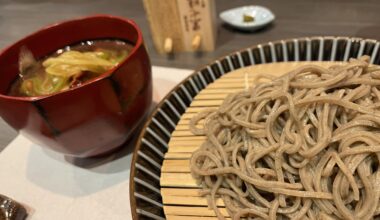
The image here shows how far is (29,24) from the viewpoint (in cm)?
203

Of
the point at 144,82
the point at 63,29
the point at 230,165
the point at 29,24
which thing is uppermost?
the point at 63,29


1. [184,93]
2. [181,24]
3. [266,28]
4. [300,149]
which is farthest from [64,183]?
[266,28]

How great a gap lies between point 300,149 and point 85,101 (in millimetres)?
492

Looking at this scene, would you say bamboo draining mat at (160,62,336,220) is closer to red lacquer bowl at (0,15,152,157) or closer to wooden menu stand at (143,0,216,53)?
red lacquer bowl at (0,15,152,157)

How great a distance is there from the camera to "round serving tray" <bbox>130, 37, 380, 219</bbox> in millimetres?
785

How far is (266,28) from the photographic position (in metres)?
1.61

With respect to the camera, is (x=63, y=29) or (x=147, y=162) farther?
(x=63, y=29)

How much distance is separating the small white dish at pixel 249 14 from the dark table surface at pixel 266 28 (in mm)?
33

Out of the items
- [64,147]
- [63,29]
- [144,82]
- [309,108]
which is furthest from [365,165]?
[63,29]

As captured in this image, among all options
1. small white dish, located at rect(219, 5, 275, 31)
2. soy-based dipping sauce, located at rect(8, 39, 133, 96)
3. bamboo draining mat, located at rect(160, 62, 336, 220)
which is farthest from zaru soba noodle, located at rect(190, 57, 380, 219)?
small white dish, located at rect(219, 5, 275, 31)

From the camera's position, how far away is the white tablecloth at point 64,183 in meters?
0.86

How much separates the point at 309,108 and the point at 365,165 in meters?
0.17

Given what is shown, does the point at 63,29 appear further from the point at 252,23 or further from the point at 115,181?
the point at 252,23

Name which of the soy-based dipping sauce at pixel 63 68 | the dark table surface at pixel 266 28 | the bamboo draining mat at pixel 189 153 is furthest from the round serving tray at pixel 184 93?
the dark table surface at pixel 266 28
